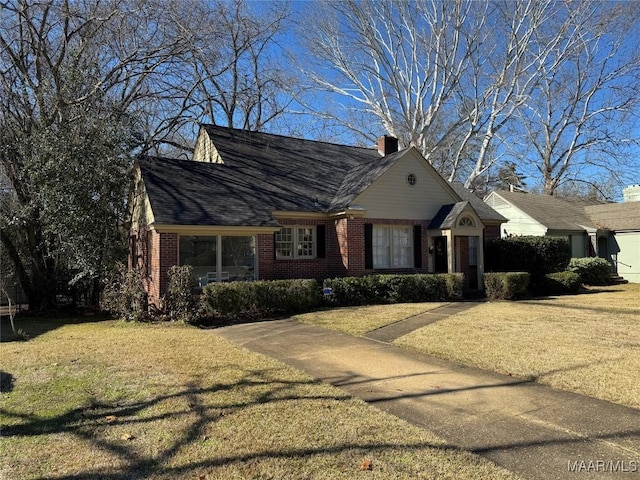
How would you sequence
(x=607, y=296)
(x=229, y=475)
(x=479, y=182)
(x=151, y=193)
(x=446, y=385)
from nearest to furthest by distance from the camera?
(x=229, y=475)
(x=446, y=385)
(x=151, y=193)
(x=607, y=296)
(x=479, y=182)

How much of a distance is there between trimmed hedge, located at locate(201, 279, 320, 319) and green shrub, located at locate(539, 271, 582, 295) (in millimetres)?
10405

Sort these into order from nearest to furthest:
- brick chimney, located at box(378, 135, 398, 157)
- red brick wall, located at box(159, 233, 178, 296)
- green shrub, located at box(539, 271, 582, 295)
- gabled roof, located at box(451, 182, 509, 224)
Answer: red brick wall, located at box(159, 233, 178, 296)
green shrub, located at box(539, 271, 582, 295)
gabled roof, located at box(451, 182, 509, 224)
brick chimney, located at box(378, 135, 398, 157)

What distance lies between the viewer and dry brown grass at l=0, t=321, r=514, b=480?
361cm

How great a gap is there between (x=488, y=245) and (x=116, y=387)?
17225 millimetres

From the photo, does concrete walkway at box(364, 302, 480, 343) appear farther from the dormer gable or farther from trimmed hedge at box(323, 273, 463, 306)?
the dormer gable

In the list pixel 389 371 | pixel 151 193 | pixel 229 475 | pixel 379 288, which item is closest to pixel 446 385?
pixel 389 371

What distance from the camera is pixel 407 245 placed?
1752 cm

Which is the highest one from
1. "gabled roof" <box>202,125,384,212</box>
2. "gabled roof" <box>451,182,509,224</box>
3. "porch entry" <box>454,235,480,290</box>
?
"gabled roof" <box>202,125,384,212</box>

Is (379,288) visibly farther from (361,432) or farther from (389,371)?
(361,432)

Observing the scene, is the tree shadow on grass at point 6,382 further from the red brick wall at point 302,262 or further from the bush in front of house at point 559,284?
the bush in front of house at point 559,284

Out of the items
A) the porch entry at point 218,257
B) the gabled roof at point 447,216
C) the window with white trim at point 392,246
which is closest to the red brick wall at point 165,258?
the porch entry at point 218,257

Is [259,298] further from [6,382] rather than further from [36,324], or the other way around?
[6,382]

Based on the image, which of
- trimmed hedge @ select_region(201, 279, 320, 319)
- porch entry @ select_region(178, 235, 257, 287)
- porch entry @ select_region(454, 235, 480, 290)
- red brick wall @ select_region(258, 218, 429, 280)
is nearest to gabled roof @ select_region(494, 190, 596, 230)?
porch entry @ select_region(454, 235, 480, 290)

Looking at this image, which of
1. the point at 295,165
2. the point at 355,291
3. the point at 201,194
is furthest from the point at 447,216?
the point at 201,194
